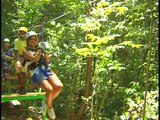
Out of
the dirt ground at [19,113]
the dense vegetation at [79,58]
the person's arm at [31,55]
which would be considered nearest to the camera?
the person's arm at [31,55]

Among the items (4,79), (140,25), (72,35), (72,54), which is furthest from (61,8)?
(4,79)

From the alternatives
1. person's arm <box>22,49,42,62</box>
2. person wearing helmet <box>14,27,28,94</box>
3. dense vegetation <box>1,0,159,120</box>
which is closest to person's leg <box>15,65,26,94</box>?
person wearing helmet <box>14,27,28,94</box>

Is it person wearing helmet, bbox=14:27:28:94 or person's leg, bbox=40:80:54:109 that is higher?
A: person wearing helmet, bbox=14:27:28:94

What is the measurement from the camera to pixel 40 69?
3.47 m

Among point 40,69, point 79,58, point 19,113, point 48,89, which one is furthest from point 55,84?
point 19,113

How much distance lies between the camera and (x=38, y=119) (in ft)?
24.2

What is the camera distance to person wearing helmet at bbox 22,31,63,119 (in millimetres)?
3377

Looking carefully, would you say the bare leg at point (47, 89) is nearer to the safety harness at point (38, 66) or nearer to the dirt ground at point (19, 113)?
→ the safety harness at point (38, 66)

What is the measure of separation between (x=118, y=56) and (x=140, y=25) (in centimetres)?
132

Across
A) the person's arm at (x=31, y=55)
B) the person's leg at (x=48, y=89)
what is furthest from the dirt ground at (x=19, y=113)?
the person's arm at (x=31, y=55)

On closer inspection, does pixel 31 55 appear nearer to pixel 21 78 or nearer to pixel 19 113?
pixel 21 78

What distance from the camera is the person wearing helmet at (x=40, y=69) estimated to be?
3377mm

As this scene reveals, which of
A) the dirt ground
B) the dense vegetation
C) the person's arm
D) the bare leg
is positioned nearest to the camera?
the person's arm

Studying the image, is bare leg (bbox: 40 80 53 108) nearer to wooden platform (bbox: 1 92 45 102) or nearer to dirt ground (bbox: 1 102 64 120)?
wooden platform (bbox: 1 92 45 102)
